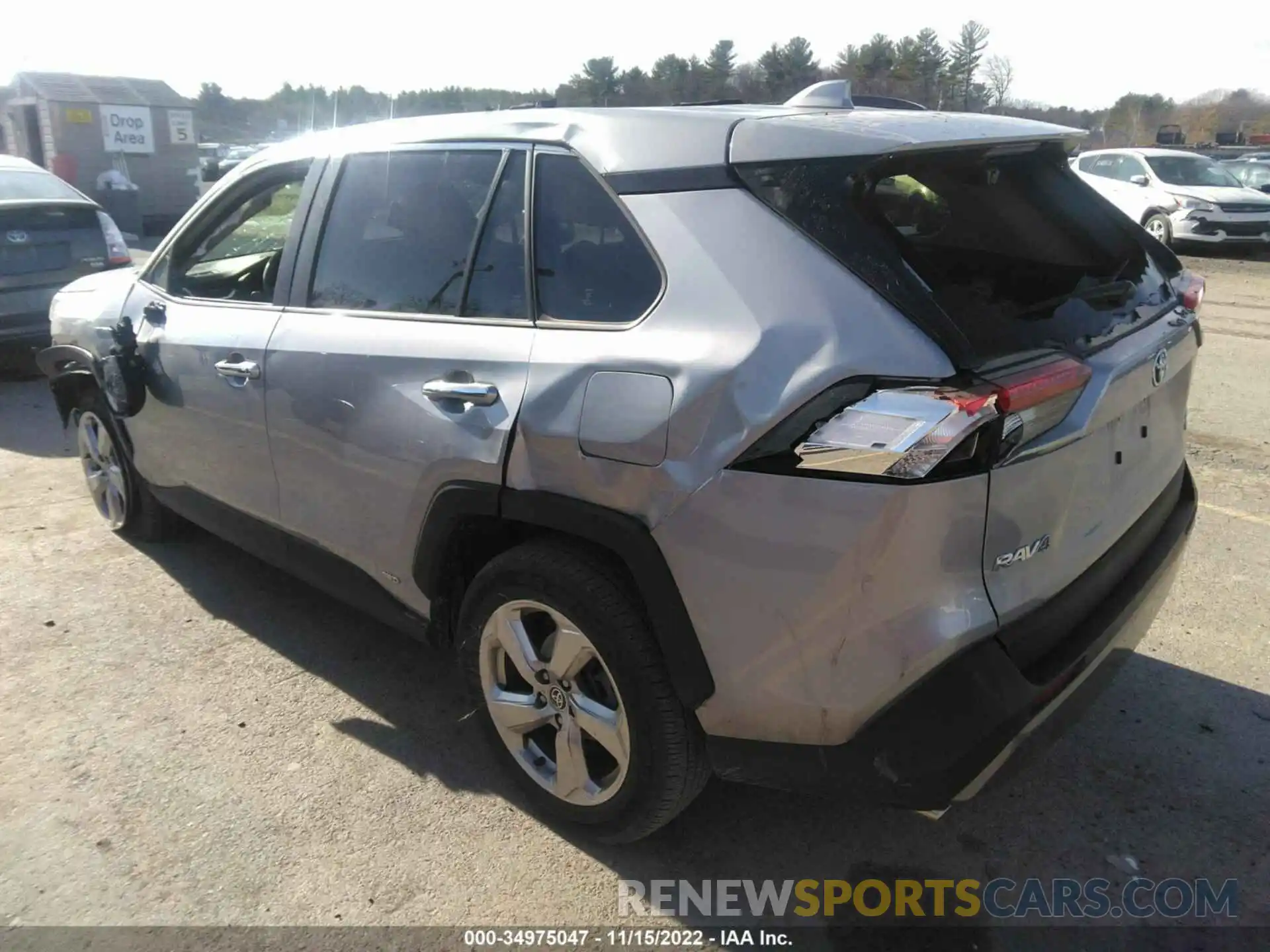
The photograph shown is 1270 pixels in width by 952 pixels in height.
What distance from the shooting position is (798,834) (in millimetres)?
2744

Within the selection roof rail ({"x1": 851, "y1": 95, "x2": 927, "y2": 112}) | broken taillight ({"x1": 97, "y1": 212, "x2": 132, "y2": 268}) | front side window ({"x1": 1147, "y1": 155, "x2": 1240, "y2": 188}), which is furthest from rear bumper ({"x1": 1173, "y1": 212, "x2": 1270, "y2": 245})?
broken taillight ({"x1": 97, "y1": 212, "x2": 132, "y2": 268})

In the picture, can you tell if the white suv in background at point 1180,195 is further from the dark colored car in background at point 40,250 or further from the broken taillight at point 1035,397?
the broken taillight at point 1035,397

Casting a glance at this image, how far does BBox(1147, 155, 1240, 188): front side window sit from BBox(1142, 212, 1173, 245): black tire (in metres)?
0.65

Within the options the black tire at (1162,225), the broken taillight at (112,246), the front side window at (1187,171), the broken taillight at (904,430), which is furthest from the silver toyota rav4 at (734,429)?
the front side window at (1187,171)

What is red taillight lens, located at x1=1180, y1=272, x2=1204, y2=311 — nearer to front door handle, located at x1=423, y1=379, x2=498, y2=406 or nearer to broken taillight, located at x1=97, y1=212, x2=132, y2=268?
front door handle, located at x1=423, y1=379, x2=498, y2=406

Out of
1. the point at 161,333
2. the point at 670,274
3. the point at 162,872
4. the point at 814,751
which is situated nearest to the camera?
the point at 814,751

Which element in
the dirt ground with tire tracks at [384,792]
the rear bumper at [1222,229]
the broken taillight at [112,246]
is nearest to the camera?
the dirt ground with tire tracks at [384,792]

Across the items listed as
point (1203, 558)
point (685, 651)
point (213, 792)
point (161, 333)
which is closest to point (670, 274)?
point (685, 651)

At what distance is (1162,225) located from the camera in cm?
1588

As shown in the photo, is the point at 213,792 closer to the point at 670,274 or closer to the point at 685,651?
the point at 685,651

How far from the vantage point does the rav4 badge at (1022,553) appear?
2057mm

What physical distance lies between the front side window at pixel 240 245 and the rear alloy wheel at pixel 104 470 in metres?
0.93

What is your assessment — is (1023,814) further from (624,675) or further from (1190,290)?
(1190,290)

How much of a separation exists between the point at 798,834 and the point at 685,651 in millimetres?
837
